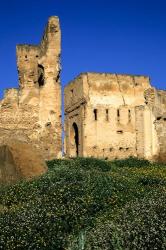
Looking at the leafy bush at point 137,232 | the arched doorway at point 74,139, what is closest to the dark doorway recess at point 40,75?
the leafy bush at point 137,232

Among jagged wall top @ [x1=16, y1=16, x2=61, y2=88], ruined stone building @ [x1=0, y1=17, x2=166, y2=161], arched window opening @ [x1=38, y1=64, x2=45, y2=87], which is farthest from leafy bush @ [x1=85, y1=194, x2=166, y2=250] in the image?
ruined stone building @ [x1=0, y1=17, x2=166, y2=161]

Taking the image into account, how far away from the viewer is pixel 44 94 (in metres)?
25.5

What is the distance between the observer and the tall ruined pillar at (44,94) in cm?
2523

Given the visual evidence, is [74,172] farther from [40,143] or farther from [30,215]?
[40,143]

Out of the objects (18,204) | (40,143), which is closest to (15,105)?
(40,143)

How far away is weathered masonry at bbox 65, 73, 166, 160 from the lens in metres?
39.1

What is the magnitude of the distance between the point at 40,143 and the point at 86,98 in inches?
588

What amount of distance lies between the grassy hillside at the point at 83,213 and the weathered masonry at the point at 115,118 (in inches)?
808

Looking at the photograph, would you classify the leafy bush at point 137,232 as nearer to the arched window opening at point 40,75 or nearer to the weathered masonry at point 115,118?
the arched window opening at point 40,75

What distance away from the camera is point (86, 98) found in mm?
39656

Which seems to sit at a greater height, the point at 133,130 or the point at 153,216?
the point at 133,130

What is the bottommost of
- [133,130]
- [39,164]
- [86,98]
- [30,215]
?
[30,215]

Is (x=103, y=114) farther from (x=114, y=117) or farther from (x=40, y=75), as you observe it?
(x=40, y=75)

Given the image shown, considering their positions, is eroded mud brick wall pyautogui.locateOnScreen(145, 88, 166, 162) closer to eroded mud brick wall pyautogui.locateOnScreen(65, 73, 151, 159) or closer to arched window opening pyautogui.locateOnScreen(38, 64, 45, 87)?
eroded mud brick wall pyautogui.locateOnScreen(65, 73, 151, 159)
